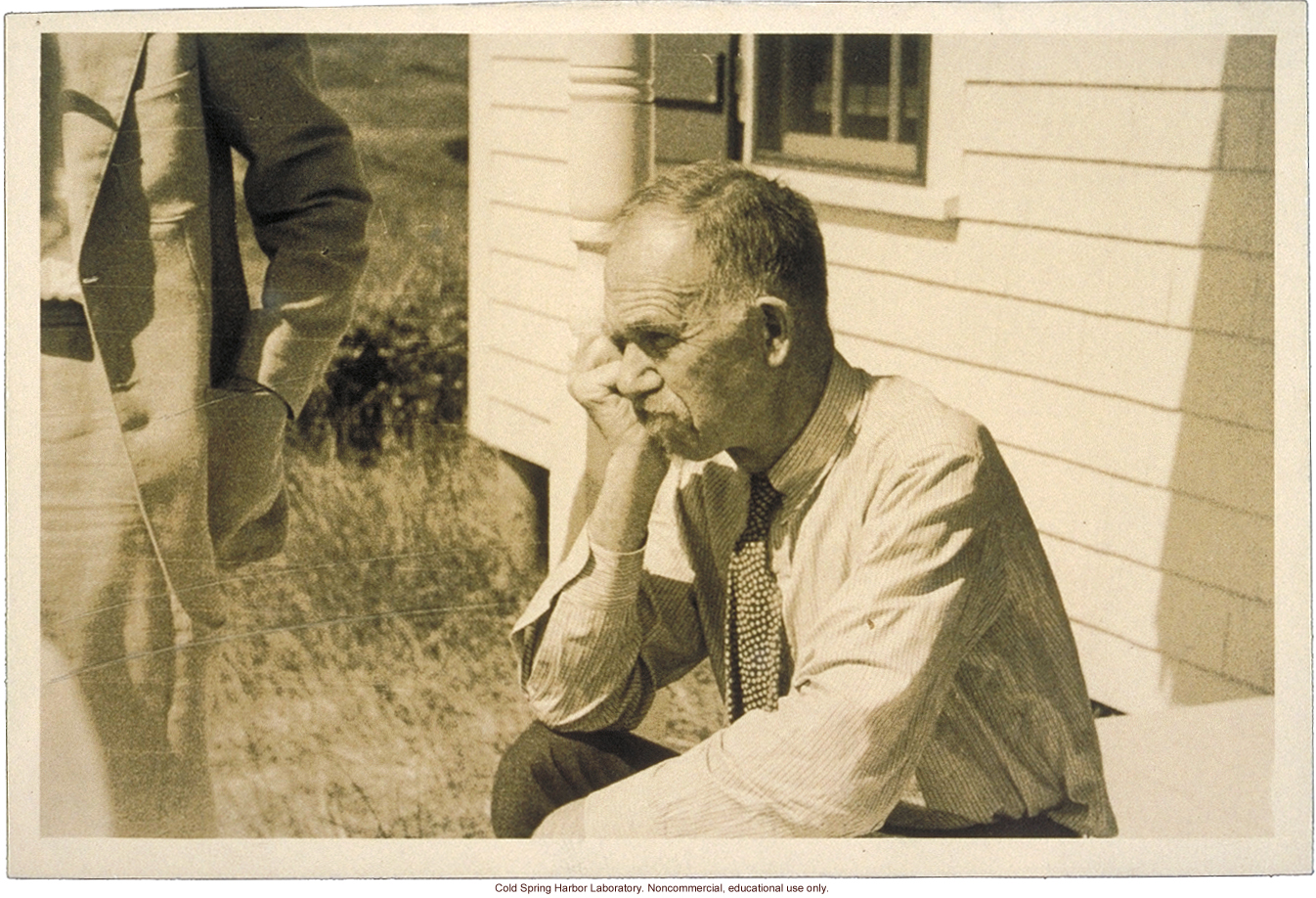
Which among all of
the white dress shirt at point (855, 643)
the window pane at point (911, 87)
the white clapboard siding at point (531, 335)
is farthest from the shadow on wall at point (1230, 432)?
the white clapboard siding at point (531, 335)

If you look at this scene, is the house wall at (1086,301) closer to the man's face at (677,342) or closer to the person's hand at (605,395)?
the person's hand at (605,395)

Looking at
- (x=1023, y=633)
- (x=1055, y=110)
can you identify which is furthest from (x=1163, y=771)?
(x=1055, y=110)

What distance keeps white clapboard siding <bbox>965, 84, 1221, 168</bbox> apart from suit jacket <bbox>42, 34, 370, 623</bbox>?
1176 millimetres

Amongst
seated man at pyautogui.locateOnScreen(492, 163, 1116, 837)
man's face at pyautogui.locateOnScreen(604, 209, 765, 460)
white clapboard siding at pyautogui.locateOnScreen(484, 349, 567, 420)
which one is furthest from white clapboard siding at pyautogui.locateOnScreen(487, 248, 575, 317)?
man's face at pyautogui.locateOnScreen(604, 209, 765, 460)

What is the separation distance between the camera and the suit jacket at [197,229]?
2.46 meters

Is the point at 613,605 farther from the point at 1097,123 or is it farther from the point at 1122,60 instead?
the point at 1122,60

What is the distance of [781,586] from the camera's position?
2.19 metres

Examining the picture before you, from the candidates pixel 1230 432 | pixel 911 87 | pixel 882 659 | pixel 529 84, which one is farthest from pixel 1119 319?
pixel 529 84

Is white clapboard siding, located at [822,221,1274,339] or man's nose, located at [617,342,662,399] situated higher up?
white clapboard siding, located at [822,221,1274,339]

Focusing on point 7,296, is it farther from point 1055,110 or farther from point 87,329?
point 1055,110

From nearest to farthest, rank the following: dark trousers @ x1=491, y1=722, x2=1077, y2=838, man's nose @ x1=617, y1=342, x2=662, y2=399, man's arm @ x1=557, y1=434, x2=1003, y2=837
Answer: man's arm @ x1=557, y1=434, x2=1003, y2=837
man's nose @ x1=617, y1=342, x2=662, y2=399
dark trousers @ x1=491, y1=722, x2=1077, y2=838

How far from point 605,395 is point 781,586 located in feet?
1.44

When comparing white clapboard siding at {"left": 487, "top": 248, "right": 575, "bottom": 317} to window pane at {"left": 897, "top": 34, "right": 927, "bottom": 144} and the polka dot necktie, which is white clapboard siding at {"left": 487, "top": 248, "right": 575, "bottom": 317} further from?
window pane at {"left": 897, "top": 34, "right": 927, "bottom": 144}

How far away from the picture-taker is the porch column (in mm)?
2457
